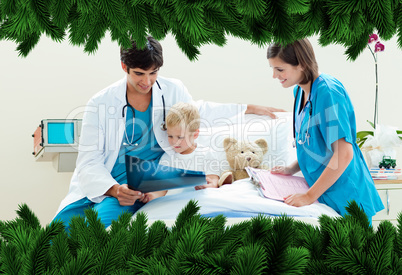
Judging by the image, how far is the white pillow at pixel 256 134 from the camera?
234cm

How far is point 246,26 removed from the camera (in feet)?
2.01

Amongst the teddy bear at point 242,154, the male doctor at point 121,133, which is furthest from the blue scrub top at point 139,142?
the teddy bear at point 242,154

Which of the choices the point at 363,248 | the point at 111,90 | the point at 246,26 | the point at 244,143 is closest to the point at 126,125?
the point at 111,90

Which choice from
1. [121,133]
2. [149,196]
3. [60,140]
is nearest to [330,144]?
[149,196]

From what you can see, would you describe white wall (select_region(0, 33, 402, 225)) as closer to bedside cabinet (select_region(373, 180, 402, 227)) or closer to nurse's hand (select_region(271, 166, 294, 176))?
bedside cabinet (select_region(373, 180, 402, 227))

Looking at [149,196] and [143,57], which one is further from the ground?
[143,57]

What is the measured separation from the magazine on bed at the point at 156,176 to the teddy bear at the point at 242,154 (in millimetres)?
640

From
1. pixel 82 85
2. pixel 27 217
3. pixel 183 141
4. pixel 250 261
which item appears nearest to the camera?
pixel 250 261

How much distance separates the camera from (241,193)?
5.89ft

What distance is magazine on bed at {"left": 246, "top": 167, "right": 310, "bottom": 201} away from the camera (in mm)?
1798

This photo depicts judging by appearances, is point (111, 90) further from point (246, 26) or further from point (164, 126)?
point (246, 26)

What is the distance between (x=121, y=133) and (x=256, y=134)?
0.84m

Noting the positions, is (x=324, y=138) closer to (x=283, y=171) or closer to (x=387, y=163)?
(x=283, y=171)

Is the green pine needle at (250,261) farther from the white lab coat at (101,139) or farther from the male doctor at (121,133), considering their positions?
the white lab coat at (101,139)
